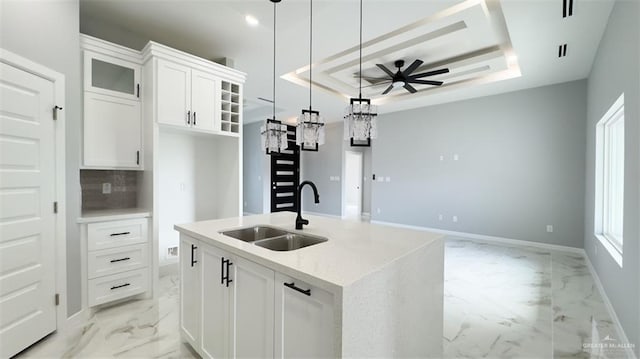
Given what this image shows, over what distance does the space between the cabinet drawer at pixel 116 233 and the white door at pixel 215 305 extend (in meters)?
1.36

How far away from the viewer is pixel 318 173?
28.4 ft

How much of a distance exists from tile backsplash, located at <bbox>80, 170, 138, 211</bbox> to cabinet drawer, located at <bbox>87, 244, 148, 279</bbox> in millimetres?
605

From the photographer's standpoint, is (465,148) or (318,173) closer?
(465,148)

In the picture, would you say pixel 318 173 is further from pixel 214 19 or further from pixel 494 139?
pixel 214 19

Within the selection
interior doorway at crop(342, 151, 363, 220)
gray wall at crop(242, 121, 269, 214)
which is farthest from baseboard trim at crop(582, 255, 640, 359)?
gray wall at crop(242, 121, 269, 214)

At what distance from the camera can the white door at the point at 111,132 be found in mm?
2551

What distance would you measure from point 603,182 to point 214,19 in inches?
191

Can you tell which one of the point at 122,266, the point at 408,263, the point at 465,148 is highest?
the point at 465,148

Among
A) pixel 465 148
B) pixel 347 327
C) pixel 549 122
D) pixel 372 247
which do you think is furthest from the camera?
pixel 465 148

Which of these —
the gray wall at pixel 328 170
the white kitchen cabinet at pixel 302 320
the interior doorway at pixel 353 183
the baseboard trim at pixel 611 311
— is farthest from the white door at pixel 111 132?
the interior doorway at pixel 353 183

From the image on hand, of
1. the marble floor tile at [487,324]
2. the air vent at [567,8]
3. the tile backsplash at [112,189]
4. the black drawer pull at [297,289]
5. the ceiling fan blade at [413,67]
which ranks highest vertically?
the air vent at [567,8]

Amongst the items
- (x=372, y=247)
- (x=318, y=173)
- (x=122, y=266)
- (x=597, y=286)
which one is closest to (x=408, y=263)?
(x=372, y=247)

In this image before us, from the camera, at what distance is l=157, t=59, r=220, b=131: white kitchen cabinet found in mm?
2777

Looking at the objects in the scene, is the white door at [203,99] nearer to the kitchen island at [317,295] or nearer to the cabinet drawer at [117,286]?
the kitchen island at [317,295]
